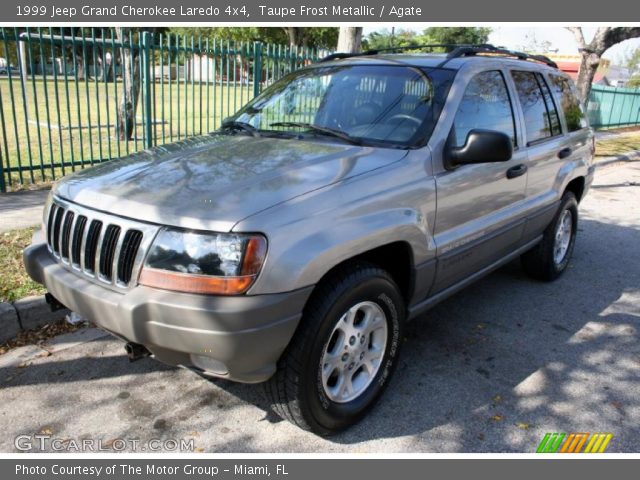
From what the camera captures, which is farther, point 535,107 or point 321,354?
point 535,107

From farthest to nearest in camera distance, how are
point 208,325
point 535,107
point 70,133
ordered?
point 70,133, point 535,107, point 208,325

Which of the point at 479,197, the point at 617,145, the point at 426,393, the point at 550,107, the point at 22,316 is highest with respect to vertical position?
the point at 550,107

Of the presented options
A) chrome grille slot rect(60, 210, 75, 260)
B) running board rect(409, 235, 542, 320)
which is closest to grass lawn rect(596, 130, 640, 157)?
running board rect(409, 235, 542, 320)

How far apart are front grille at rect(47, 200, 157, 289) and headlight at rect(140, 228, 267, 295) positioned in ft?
0.29

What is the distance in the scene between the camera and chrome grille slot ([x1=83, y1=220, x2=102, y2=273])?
2664 mm

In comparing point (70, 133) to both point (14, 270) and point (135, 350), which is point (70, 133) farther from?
point (135, 350)

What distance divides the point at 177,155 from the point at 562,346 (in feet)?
9.88

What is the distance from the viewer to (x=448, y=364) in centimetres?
367

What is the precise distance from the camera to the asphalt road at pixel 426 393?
2.90 metres

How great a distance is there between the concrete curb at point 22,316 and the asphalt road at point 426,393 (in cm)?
21

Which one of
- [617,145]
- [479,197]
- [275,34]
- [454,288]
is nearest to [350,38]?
[479,197]

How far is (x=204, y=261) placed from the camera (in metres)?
2.37

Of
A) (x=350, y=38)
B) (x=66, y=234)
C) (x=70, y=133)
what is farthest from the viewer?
(x=350, y=38)

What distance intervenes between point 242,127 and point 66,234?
5.04ft
